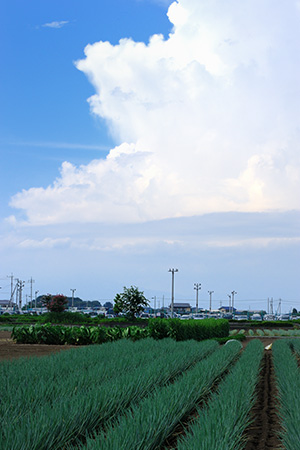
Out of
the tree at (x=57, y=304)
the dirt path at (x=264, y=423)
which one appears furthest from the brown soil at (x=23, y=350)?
the tree at (x=57, y=304)

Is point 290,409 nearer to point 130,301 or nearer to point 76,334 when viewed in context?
point 76,334

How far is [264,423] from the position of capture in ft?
26.1

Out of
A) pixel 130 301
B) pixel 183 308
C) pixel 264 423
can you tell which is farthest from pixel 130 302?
pixel 183 308

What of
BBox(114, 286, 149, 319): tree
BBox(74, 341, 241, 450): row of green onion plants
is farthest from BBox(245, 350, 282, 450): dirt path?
BBox(114, 286, 149, 319): tree

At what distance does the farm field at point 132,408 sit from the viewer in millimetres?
5047

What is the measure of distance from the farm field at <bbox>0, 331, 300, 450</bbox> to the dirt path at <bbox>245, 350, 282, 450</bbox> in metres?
0.01

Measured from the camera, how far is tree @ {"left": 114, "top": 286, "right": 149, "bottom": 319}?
44.9 metres

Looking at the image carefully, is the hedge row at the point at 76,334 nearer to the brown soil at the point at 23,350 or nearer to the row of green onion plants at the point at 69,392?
the brown soil at the point at 23,350

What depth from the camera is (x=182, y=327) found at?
77.1ft

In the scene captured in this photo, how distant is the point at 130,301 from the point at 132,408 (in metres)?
38.8

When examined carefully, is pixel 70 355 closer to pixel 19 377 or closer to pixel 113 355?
pixel 113 355

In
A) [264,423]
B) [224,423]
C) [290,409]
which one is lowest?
[264,423]

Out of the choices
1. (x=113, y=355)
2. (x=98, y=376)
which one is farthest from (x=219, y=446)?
(x=113, y=355)

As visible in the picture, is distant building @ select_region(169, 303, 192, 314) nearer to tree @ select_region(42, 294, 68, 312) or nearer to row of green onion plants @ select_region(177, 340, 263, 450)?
tree @ select_region(42, 294, 68, 312)
